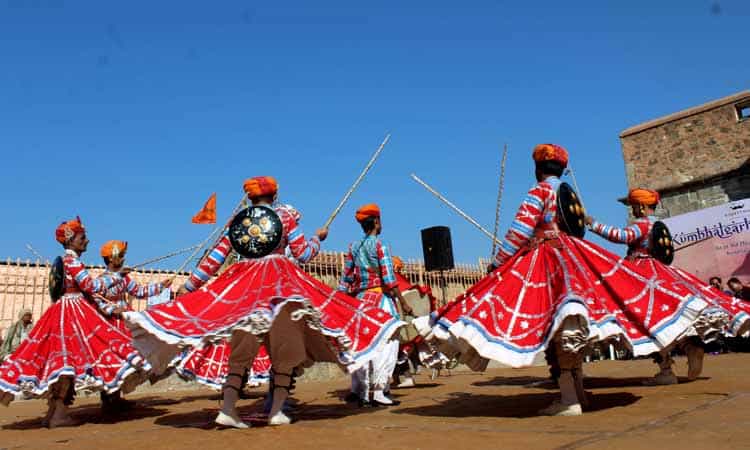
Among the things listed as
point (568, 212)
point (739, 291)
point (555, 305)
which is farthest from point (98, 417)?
point (739, 291)

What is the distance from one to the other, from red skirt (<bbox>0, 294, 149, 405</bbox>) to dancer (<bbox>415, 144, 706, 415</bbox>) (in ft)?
8.66

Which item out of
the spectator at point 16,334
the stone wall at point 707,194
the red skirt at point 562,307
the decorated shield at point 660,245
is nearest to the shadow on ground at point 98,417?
the red skirt at point 562,307

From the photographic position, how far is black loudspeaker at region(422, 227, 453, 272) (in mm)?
12461

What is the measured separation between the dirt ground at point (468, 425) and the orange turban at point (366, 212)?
1.79 m

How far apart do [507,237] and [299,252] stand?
1.53 m

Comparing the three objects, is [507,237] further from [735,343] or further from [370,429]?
[735,343]

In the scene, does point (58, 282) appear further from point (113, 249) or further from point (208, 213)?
point (208, 213)

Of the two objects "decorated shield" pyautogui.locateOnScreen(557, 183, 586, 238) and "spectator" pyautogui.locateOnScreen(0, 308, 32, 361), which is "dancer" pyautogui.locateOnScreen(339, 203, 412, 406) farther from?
"spectator" pyautogui.locateOnScreen(0, 308, 32, 361)

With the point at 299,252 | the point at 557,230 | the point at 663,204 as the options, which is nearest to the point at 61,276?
the point at 299,252

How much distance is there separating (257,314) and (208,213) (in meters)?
8.23

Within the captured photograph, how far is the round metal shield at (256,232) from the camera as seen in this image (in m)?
4.30

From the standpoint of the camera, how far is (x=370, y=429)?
11.5 ft

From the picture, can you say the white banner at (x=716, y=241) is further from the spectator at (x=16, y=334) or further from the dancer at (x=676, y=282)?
the spectator at (x=16, y=334)

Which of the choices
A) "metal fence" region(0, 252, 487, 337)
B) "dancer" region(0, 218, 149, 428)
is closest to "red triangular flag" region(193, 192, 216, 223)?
"metal fence" region(0, 252, 487, 337)
